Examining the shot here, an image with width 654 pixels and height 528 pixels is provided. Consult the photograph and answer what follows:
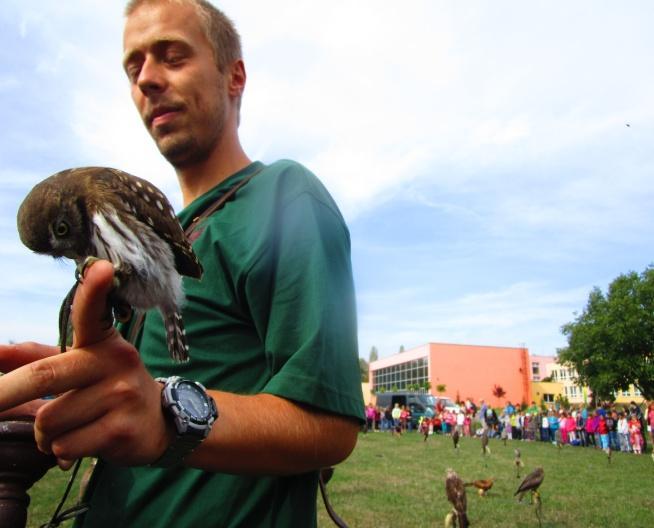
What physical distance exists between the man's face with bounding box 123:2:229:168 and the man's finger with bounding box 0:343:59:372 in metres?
0.88

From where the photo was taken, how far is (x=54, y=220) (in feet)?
4.71

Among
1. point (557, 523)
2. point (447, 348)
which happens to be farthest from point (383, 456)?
point (447, 348)

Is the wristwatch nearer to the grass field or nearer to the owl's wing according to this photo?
the owl's wing

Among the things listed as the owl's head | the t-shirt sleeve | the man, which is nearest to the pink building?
the man

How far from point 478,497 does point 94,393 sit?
14912mm

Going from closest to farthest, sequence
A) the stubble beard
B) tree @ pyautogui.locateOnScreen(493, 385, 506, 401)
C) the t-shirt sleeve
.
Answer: the t-shirt sleeve
the stubble beard
tree @ pyautogui.locateOnScreen(493, 385, 506, 401)

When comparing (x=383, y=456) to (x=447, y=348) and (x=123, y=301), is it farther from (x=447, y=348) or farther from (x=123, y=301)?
(x=447, y=348)

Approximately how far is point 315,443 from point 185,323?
24.8 inches

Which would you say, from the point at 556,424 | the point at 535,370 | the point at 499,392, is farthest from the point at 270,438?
the point at 535,370

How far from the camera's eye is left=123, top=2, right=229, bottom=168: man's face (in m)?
2.06

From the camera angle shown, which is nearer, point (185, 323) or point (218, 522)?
point (218, 522)

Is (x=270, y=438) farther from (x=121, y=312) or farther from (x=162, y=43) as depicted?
(x=162, y=43)

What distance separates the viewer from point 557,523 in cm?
1180

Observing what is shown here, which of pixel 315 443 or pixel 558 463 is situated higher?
pixel 315 443
